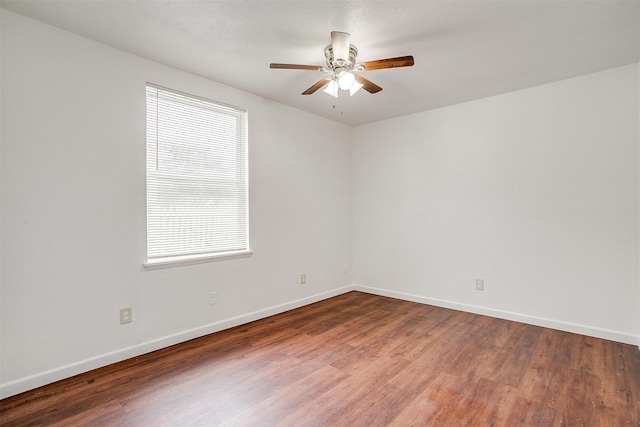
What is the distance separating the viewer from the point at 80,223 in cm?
235

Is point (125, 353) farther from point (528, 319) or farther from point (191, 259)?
point (528, 319)

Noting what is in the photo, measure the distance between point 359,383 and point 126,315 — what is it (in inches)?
75.6

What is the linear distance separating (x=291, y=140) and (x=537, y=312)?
3358mm

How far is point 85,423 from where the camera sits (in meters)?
1.80

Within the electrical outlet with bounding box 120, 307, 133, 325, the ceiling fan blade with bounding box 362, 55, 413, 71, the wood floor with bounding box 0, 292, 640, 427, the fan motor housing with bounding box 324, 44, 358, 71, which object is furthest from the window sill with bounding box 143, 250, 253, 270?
the ceiling fan blade with bounding box 362, 55, 413, 71

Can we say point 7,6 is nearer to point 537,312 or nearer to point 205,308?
point 205,308

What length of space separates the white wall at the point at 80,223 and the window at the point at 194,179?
0.39 feet

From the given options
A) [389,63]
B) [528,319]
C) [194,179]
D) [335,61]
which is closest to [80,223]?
[194,179]

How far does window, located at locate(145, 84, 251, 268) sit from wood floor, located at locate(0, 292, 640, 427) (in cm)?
91

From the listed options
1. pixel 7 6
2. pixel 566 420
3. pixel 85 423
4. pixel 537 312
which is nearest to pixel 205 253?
pixel 85 423

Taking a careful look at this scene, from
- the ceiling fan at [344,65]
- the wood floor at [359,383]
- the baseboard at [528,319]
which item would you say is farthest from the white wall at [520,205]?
the ceiling fan at [344,65]

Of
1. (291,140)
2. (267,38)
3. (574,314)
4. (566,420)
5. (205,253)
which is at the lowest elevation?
(566,420)

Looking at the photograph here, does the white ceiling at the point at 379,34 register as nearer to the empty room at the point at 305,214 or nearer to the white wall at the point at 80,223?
the empty room at the point at 305,214

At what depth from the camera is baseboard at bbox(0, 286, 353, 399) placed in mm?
2102
